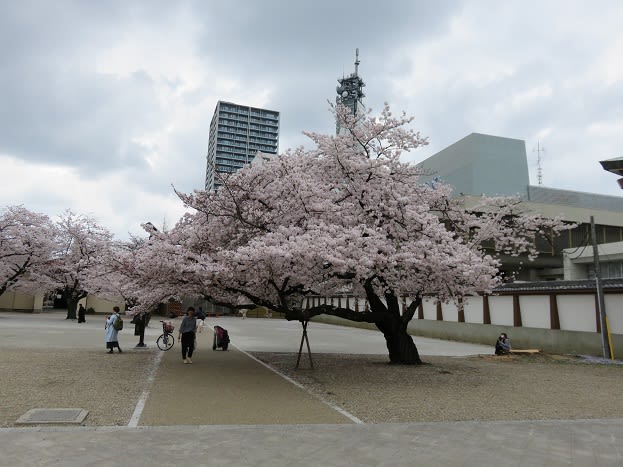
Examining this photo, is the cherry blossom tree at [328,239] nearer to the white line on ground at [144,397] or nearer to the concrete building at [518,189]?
the white line on ground at [144,397]

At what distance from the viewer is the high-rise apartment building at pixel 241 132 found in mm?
148750

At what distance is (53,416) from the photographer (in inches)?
268

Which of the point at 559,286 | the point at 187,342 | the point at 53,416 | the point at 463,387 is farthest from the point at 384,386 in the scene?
the point at 559,286

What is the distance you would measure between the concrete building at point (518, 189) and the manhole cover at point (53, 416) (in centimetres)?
3811

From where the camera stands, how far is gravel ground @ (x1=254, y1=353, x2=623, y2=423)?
796cm

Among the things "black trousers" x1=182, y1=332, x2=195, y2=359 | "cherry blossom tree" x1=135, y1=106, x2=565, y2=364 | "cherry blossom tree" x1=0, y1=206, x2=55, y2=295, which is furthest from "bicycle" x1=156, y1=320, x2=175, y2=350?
"cherry blossom tree" x1=0, y1=206, x2=55, y2=295

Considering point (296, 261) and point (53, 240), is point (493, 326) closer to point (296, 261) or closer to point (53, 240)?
point (296, 261)

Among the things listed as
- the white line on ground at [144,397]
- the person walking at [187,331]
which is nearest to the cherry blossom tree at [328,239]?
the person walking at [187,331]

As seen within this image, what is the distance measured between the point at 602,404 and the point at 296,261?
6.57 m

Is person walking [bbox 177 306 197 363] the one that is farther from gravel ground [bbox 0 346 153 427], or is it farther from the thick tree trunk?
the thick tree trunk

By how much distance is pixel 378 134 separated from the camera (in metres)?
13.5

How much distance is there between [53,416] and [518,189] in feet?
169

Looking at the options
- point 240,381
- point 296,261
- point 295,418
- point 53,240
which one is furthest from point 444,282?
point 53,240

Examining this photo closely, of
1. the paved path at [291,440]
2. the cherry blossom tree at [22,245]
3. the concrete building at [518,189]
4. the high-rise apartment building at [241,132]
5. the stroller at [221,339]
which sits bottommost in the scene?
the paved path at [291,440]
